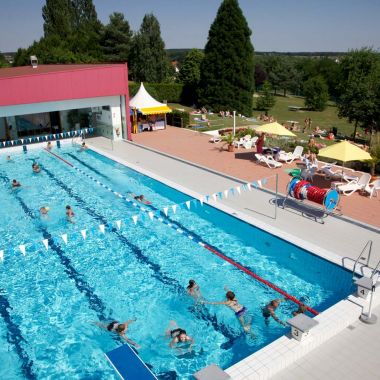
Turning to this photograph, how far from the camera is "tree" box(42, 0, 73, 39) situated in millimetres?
67062

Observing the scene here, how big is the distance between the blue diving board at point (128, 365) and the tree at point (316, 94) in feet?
148

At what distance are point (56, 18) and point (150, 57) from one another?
32.1m

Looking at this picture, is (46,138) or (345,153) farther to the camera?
(46,138)

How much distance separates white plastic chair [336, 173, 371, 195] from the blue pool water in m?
4.04

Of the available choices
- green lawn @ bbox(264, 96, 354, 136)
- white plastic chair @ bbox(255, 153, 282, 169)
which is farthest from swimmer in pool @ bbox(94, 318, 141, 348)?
green lawn @ bbox(264, 96, 354, 136)

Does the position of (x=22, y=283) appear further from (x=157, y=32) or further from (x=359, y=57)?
(x=157, y=32)

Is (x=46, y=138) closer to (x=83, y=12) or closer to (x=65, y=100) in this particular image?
(x=65, y=100)

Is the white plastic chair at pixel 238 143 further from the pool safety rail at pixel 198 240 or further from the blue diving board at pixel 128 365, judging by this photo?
the blue diving board at pixel 128 365

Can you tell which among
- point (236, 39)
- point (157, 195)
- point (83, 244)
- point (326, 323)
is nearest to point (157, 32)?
point (236, 39)

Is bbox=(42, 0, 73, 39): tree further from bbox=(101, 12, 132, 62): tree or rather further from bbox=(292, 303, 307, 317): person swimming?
bbox=(292, 303, 307, 317): person swimming

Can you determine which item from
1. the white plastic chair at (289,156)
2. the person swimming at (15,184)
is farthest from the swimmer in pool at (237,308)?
the person swimming at (15,184)

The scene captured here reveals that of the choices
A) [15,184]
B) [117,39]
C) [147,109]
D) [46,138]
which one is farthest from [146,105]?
[117,39]

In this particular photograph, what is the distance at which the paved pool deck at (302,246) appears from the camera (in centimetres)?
587

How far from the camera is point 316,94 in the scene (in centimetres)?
4625
